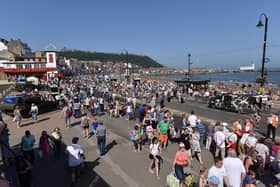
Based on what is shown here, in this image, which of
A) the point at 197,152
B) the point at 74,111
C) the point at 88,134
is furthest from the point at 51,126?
the point at 197,152

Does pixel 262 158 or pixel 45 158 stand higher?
pixel 262 158

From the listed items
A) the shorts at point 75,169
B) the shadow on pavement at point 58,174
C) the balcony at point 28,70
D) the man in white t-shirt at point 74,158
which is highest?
the balcony at point 28,70

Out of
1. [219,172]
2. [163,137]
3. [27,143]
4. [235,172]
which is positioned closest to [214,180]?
[219,172]

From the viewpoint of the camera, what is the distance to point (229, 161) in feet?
16.5

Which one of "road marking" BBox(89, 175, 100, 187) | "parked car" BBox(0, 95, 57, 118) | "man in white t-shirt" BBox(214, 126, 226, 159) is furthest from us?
"parked car" BBox(0, 95, 57, 118)

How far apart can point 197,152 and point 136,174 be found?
2.46 meters

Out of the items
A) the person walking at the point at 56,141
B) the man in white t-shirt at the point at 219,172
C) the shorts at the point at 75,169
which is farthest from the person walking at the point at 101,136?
the man in white t-shirt at the point at 219,172

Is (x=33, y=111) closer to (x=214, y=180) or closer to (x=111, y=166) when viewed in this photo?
(x=111, y=166)

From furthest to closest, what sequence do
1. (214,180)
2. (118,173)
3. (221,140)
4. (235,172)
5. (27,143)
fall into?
(221,140) < (27,143) < (118,173) < (235,172) < (214,180)

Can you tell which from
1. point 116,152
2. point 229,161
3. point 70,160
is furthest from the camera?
point 116,152

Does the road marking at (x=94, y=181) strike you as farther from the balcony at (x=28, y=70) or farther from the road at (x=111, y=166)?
the balcony at (x=28, y=70)

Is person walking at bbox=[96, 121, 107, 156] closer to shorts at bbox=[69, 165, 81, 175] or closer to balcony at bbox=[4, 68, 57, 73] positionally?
shorts at bbox=[69, 165, 81, 175]

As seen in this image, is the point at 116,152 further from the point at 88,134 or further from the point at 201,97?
the point at 201,97

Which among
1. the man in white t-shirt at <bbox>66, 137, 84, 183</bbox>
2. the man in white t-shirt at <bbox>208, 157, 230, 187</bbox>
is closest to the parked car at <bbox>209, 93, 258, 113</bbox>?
the man in white t-shirt at <bbox>208, 157, 230, 187</bbox>
